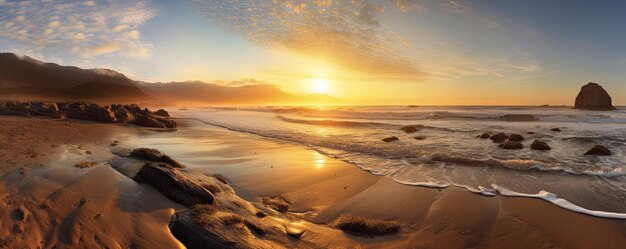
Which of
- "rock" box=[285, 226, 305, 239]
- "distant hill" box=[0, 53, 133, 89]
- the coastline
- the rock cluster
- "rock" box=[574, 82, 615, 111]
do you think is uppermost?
"distant hill" box=[0, 53, 133, 89]

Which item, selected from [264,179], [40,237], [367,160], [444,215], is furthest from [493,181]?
[40,237]

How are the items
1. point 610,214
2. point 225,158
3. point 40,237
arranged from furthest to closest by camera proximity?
point 225,158 → point 610,214 → point 40,237

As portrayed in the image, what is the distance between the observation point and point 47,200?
17.1 ft

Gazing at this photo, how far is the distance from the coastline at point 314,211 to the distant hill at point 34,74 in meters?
127

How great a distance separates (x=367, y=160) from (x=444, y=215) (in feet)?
19.8

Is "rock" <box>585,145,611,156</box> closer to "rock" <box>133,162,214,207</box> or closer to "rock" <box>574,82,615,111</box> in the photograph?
"rock" <box>133,162,214,207</box>

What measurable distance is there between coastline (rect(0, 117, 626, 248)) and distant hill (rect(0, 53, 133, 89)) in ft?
415

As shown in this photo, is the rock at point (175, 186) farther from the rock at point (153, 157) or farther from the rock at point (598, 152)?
the rock at point (598, 152)

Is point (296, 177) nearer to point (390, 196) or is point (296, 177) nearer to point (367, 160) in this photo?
point (390, 196)

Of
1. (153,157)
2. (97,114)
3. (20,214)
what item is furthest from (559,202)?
(97,114)

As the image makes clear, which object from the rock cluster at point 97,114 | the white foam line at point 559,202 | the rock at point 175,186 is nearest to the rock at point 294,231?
the rock at point 175,186

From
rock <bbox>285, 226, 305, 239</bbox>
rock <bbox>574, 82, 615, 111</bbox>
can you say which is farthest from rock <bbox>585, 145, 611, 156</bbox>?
rock <bbox>574, 82, 615, 111</bbox>

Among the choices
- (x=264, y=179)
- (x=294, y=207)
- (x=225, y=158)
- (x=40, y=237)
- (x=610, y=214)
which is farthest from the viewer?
(x=225, y=158)

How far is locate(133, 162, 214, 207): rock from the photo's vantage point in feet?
20.0
